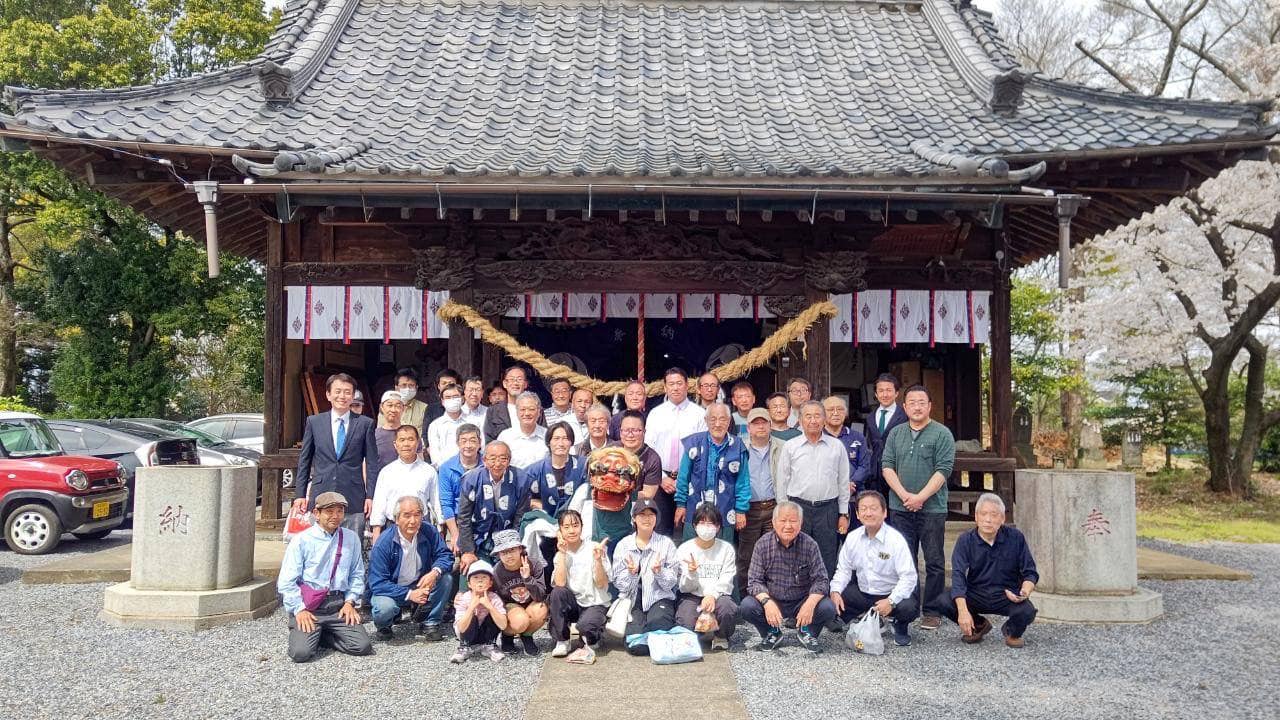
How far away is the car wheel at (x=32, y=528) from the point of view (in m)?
9.76

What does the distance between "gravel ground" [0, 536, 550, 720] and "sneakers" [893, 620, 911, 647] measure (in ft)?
7.64

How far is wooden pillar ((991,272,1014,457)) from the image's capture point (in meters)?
9.41

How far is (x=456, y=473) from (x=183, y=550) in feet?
6.71

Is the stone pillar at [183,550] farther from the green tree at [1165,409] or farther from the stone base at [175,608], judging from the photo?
the green tree at [1165,409]

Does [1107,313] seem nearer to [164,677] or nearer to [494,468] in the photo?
[494,468]

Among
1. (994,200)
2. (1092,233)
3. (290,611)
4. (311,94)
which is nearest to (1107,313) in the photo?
(1092,233)

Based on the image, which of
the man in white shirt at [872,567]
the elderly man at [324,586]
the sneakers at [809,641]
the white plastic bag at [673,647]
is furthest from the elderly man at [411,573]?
the man in white shirt at [872,567]

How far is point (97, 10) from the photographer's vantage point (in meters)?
21.1

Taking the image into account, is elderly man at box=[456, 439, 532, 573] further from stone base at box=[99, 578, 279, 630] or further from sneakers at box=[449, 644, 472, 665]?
stone base at box=[99, 578, 279, 630]

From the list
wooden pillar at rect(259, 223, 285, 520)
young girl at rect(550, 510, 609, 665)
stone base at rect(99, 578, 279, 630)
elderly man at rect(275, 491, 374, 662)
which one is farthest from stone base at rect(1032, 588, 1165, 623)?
wooden pillar at rect(259, 223, 285, 520)

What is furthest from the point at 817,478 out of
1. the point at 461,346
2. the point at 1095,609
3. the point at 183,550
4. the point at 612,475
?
the point at 183,550

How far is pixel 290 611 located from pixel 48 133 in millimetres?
4881

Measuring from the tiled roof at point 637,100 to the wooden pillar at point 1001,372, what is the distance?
177cm

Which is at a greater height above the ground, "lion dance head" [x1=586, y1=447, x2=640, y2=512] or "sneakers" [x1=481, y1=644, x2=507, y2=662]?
"lion dance head" [x1=586, y1=447, x2=640, y2=512]
